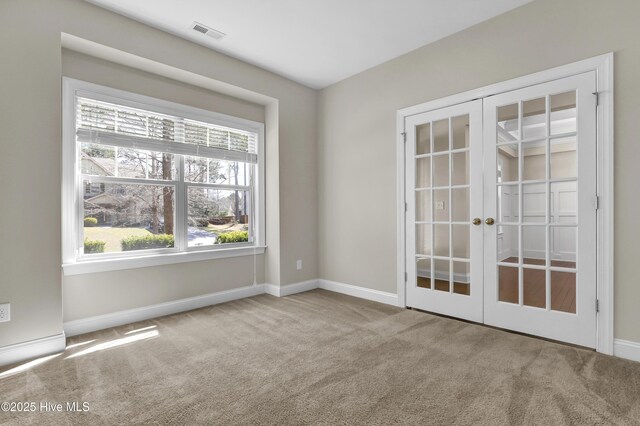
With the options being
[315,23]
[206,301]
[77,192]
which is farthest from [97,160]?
[315,23]

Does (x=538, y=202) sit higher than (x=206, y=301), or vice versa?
(x=538, y=202)

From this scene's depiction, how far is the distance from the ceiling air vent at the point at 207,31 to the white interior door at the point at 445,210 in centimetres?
213

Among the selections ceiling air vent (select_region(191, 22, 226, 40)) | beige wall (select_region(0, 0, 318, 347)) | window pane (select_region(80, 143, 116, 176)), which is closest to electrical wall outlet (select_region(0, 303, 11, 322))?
beige wall (select_region(0, 0, 318, 347))

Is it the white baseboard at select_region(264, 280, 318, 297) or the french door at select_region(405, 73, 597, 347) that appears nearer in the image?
the french door at select_region(405, 73, 597, 347)

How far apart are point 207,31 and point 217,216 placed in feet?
6.42

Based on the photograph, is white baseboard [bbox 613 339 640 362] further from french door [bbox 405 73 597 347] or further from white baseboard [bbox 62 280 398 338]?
white baseboard [bbox 62 280 398 338]

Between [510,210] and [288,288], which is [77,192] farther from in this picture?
[510,210]

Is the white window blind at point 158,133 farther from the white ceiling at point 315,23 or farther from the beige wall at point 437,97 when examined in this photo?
the beige wall at point 437,97

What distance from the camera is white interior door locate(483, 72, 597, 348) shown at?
2.44m

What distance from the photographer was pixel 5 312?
7.43 feet

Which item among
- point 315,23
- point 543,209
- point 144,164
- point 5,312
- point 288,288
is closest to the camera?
point 5,312

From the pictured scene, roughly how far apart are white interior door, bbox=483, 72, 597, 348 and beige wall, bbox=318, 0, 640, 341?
0.18 m

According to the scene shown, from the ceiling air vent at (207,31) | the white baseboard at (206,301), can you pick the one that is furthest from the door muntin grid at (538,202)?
the ceiling air vent at (207,31)

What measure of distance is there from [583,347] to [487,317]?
690 mm
